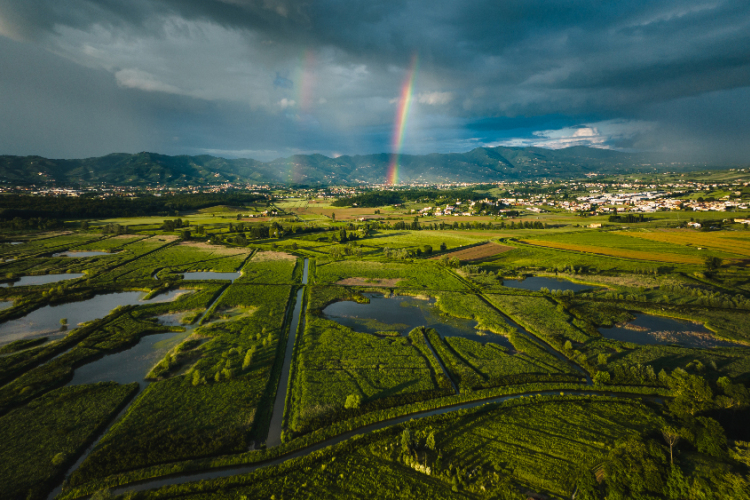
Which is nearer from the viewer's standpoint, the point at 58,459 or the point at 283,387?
the point at 58,459

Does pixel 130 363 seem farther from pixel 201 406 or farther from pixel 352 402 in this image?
pixel 352 402

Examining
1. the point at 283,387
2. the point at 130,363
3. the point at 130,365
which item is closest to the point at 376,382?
the point at 283,387

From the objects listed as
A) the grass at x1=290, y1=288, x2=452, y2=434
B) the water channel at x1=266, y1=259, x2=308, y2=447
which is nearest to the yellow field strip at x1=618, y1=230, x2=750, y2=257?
the grass at x1=290, y1=288, x2=452, y2=434

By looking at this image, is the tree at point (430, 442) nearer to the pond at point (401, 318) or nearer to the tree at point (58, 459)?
the pond at point (401, 318)

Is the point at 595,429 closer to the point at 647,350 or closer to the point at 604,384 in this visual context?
the point at 604,384

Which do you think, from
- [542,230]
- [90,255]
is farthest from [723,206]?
[90,255]

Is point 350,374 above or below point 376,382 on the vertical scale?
above
